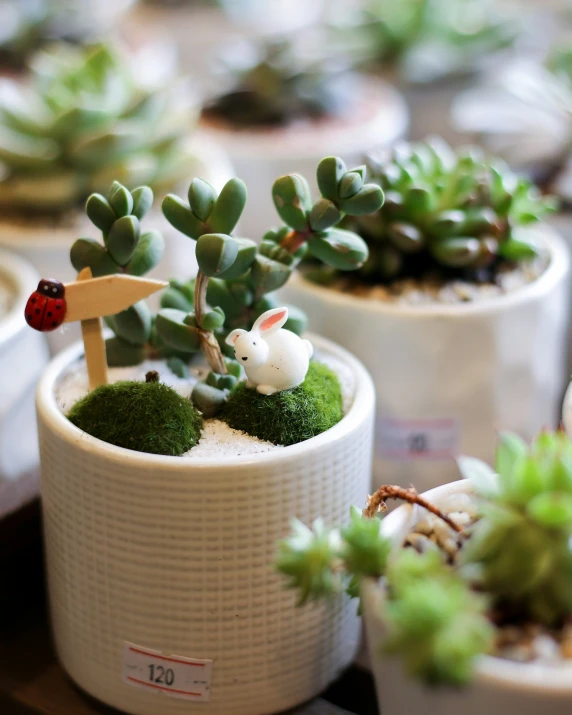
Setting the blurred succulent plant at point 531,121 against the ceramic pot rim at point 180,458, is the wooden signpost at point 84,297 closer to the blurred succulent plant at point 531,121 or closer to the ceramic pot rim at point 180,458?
the ceramic pot rim at point 180,458

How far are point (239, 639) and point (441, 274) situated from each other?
0.41 meters

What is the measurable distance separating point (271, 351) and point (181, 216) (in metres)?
0.11

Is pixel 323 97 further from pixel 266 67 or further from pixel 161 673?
pixel 161 673

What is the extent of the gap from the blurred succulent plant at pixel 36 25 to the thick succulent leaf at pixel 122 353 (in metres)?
0.95

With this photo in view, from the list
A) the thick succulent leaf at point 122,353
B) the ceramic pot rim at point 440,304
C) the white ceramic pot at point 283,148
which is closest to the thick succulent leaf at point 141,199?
the thick succulent leaf at point 122,353

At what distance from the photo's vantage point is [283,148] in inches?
47.1

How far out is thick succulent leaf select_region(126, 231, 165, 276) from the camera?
0.65m

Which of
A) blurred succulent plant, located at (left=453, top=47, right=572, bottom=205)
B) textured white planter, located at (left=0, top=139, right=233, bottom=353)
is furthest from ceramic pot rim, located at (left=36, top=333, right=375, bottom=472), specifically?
blurred succulent plant, located at (left=453, top=47, right=572, bottom=205)

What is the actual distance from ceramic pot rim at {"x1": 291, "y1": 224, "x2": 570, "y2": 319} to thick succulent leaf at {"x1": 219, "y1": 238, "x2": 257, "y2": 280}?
187mm

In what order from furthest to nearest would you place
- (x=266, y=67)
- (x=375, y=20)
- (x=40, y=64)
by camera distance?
(x=375, y=20) → (x=266, y=67) → (x=40, y=64)

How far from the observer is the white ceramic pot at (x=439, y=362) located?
796mm

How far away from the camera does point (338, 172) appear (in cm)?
62

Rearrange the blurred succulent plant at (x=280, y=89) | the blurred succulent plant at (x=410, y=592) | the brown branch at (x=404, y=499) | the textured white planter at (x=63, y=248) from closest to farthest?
1. the blurred succulent plant at (x=410, y=592)
2. the brown branch at (x=404, y=499)
3. the textured white planter at (x=63, y=248)
4. the blurred succulent plant at (x=280, y=89)

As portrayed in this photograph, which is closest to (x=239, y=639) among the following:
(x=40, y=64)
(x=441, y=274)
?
(x=441, y=274)
